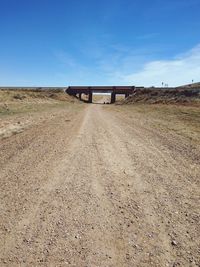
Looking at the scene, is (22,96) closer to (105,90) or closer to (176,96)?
(176,96)

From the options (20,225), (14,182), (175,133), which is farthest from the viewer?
(175,133)

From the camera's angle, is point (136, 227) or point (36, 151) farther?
point (36, 151)

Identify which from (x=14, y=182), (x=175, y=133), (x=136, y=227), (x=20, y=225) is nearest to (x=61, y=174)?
(x=14, y=182)

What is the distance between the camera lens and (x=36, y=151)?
30.2 ft

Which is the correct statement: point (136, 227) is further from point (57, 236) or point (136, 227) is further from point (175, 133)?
point (175, 133)

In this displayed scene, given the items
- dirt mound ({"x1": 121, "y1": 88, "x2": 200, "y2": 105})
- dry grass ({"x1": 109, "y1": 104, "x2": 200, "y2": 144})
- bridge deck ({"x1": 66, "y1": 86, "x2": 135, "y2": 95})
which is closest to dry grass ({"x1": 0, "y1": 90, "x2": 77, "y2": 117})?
dry grass ({"x1": 109, "y1": 104, "x2": 200, "y2": 144})

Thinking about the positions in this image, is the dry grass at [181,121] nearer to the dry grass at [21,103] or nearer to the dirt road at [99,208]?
the dirt road at [99,208]

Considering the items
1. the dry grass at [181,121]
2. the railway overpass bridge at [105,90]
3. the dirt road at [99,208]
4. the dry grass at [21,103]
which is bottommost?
the dirt road at [99,208]

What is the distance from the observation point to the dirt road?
12.1 feet

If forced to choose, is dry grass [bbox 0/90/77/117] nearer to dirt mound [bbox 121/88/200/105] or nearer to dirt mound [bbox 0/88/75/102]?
dirt mound [bbox 0/88/75/102]

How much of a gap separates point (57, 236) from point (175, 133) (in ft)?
36.6

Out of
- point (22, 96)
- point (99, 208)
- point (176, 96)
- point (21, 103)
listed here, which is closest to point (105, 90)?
point (22, 96)

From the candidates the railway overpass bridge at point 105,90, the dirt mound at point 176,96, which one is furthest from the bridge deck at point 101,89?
the dirt mound at point 176,96

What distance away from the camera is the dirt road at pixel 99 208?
3.70m
